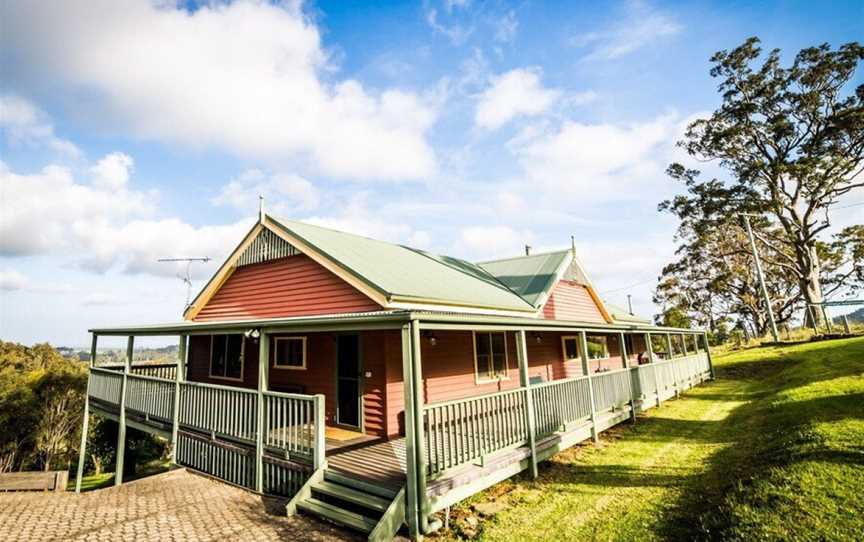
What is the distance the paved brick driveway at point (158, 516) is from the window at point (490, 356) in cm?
668

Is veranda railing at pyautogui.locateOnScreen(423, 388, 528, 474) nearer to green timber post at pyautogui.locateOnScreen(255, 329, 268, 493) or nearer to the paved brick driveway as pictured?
the paved brick driveway

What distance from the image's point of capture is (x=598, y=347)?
20078 mm

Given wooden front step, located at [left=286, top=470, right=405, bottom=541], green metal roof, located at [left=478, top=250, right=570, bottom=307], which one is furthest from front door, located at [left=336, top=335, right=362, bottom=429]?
green metal roof, located at [left=478, top=250, right=570, bottom=307]

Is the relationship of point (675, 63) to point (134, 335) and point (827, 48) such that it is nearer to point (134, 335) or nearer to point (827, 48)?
point (134, 335)

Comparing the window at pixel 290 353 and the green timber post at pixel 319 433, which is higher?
the window at pixel 290 353

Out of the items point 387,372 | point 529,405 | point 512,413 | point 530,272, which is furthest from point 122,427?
point 530,272

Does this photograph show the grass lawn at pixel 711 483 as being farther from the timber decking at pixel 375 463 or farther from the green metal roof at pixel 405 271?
the green metal roof at pixel 405 271

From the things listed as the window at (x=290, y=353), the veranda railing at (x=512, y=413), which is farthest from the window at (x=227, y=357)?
the veranda railing at (x=512, y=413)

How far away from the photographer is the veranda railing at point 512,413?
249 inches

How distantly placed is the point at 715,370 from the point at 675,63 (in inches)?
712

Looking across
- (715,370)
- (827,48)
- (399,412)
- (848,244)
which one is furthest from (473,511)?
(848,244)

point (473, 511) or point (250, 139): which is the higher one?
point (250, 139)

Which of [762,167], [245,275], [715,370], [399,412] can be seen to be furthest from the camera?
[762,167]

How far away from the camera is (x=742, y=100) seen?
93.1 ft
